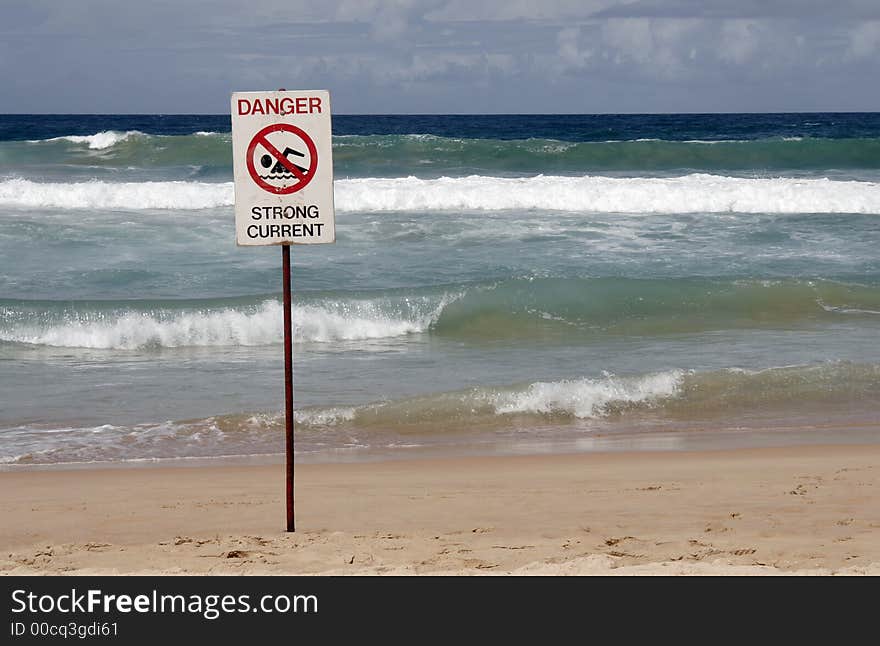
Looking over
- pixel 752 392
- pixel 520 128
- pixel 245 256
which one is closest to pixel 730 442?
pixel 752 392

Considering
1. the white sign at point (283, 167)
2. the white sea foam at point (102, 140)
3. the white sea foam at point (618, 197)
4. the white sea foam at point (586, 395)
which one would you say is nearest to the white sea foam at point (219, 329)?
the white sea foam at point (586, 395)

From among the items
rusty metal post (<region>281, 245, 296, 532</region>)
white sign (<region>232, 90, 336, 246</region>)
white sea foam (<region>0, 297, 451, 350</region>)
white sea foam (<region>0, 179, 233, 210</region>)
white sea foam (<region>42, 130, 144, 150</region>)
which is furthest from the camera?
white sea foam (<region>42, 130, 144, 150</region>)

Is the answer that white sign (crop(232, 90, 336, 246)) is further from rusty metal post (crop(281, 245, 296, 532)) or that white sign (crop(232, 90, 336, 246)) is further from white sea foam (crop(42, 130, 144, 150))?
white sea foam (crop(42, 130, 144, 150))

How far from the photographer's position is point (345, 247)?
17266 millimetres

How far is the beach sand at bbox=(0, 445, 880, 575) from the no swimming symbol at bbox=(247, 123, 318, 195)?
188 cm

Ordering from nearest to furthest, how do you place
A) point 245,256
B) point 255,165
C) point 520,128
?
point 255,165 → point 245,256 → point 520,128

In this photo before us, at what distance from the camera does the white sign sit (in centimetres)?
523

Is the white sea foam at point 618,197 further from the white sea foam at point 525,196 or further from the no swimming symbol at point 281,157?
the no swimming symbol at point 281,157

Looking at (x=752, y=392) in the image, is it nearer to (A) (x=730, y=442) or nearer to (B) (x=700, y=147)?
(A) (x=730, y=442)

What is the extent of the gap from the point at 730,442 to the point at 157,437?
450 centimetres

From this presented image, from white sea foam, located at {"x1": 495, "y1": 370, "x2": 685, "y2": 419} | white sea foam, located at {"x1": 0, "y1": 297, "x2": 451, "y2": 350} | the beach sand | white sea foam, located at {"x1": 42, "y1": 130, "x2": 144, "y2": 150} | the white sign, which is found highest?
white sea foam, located at {"x1": 42, "y1": 130, "x2": 144, "y2": 150}

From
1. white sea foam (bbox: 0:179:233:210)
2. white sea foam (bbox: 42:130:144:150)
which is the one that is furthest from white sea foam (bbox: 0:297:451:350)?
white sea foam (bbox: 42:130:144:150)

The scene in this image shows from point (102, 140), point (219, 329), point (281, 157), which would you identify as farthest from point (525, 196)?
point (102, 140)

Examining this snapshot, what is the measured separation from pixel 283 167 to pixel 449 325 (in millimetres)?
7132
